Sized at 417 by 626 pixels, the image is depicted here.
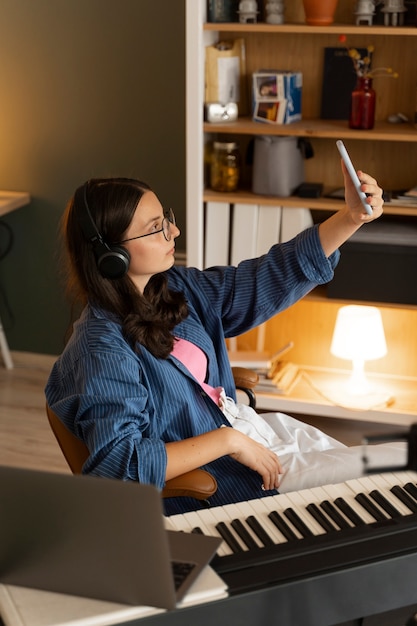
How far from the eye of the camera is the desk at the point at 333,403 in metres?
3.25

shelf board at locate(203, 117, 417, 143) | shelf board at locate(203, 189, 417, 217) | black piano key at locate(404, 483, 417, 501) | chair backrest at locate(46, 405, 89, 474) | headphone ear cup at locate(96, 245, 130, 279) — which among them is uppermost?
shelf board at locate(203, 117, 417, 143)

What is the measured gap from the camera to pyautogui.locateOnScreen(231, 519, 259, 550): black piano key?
4.44 ft

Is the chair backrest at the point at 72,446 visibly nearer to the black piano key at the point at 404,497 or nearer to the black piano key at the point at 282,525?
the black piano key at the point at 282,525

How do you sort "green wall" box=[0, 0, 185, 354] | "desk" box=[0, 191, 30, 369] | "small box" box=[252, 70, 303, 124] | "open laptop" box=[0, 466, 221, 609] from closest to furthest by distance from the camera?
"open laptop" box=[0, 466, 221, 609] < "small box" box=[252, 70, 303, 124] < "green wall" box=[0, 0, 185, 354] < "desk" box=[0, 191, 30, 369]

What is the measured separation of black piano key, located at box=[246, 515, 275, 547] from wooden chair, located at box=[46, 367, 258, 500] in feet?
0.95

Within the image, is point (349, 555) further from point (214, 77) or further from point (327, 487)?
point (214, 77)

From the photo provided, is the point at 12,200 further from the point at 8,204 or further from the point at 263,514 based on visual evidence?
the point at 263,514

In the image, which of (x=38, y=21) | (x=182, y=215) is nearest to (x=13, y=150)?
(x=38, y=21)

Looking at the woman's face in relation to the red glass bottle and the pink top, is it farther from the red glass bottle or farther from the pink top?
the red glass bottle

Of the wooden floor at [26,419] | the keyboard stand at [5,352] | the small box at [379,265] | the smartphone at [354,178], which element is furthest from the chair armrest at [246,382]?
the keyboard stand at [5,352]

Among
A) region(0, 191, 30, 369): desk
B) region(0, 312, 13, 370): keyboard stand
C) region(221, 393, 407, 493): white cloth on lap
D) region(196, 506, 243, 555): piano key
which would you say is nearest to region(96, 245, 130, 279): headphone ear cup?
region(221, 393, 407, 493): white cloth on lap

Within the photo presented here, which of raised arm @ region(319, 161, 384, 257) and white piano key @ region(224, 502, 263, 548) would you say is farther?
raised arm @ region(319, 161, 384, 257)

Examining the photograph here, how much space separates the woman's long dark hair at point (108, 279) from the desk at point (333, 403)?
1.51 meters

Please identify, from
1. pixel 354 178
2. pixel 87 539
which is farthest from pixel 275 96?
pixel 87 539
